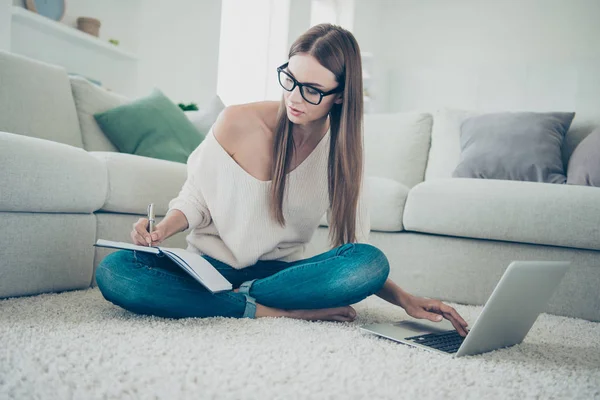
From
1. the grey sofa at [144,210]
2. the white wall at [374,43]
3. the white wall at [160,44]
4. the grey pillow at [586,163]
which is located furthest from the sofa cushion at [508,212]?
the white wall at [374,43]

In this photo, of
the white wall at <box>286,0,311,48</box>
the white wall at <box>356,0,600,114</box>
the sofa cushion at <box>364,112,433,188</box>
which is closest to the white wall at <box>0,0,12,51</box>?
the sofa cushion at <box>364,112,433,188</box>

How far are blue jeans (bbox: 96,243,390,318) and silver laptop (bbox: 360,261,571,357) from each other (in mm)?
121

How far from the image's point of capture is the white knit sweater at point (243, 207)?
152 cm

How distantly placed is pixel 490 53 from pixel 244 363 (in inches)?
265

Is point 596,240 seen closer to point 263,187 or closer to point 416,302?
point 416,302

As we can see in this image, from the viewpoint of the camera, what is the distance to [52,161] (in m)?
1.63

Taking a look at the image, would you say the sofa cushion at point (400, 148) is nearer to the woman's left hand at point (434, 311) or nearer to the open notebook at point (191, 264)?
the woman's left hand at point (434, 311)

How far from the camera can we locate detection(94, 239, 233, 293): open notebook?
3.98 feet

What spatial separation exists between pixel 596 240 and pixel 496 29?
5609 mm

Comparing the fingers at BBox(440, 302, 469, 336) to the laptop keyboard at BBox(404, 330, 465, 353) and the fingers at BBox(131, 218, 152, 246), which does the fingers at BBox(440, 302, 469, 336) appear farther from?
the fingers at BBox(131, 218, 152, 246)

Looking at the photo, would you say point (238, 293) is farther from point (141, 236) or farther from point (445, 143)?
point (445, 143)

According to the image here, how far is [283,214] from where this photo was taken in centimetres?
156

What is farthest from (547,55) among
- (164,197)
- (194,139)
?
(164,197)

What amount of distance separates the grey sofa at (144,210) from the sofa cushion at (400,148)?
48 cm
